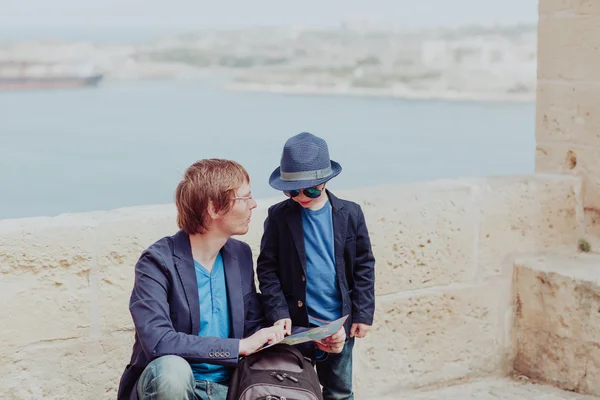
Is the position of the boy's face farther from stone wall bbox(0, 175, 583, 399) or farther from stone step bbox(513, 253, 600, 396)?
stone step bbox(513, 253, 600, 396)

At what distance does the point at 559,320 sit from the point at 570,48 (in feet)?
→ 3.32

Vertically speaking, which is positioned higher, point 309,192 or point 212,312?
point 309,192

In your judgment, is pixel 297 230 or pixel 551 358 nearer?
pixel 297 230

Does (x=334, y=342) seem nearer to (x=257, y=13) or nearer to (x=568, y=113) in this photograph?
(x=568, y=113)

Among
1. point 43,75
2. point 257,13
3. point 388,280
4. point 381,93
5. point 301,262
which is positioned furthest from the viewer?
point 257,13

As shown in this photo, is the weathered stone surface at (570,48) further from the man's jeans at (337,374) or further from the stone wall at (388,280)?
the man's jeans at (337,374)

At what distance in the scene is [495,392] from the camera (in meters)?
2.95

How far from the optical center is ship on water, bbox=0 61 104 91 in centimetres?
1806

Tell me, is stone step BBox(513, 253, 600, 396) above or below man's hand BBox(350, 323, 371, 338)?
below

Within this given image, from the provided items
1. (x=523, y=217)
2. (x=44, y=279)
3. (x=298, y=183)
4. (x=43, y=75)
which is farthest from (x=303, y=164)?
(x=43, y=75)

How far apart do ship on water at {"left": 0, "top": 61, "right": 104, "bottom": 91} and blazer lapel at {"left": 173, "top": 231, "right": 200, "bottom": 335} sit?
16911mm

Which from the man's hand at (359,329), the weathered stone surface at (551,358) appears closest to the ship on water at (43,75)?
the weathered stone surface at (551,358)

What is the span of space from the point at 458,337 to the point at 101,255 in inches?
51.8

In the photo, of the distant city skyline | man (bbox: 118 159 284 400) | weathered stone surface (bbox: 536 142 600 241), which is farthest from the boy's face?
the distant city skyline
